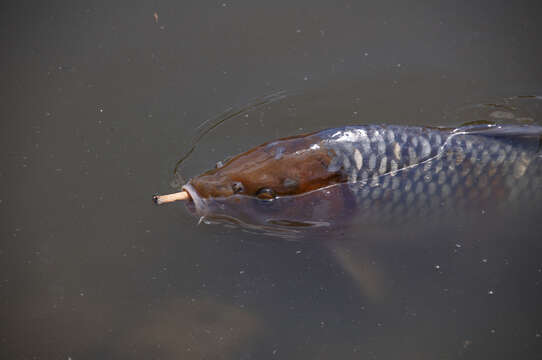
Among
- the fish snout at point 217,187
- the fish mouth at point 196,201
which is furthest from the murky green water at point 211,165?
the fish snout at point 217,187

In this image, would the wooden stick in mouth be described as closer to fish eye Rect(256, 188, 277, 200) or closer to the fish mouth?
the fish mouth

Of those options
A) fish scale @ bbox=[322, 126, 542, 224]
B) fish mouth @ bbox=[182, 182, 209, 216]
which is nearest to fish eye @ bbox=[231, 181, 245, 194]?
fish mouth @ bbox=[182, 182, 209, 216]

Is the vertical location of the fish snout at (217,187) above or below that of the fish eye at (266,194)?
above

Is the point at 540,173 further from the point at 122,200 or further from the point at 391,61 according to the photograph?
the point at 122,200

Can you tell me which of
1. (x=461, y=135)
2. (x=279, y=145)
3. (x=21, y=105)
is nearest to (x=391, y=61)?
(x=461, y=135)

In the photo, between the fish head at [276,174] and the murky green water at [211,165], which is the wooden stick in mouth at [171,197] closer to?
the fish head at [276,174]

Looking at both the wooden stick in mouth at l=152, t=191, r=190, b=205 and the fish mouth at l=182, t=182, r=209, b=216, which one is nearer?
the wooden stick in mouth at l=152, t=191, r=190, b=205

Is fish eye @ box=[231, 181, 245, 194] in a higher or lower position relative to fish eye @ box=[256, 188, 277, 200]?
higher

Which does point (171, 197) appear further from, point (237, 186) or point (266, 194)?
point (266, 194)
